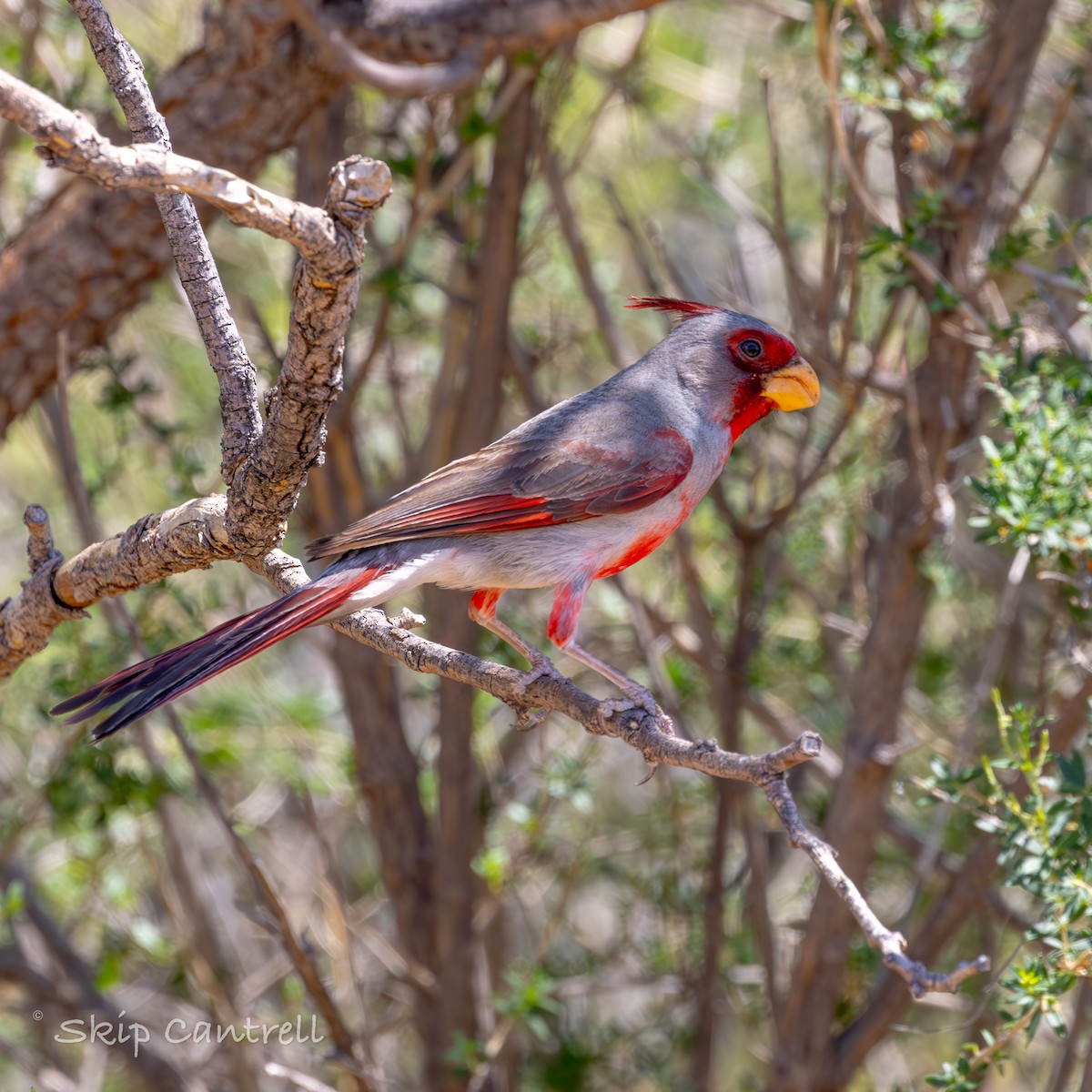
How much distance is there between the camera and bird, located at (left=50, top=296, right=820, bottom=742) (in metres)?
2.88

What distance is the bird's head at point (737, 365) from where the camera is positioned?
344cm

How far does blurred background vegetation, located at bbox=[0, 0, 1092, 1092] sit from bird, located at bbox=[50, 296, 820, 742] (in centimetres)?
55

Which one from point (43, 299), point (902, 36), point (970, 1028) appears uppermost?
point (902, 36)

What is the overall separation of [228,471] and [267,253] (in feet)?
14.6

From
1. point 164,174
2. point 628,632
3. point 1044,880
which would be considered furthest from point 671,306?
point 628,632

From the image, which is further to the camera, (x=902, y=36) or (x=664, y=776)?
(x=664, y=776)

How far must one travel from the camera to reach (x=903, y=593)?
13.0 feet

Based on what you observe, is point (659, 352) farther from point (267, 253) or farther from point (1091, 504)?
point (267, 253)

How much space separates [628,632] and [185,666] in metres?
3.38

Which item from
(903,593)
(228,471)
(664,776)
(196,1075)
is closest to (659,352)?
(903,593)

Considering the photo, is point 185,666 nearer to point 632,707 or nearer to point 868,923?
point 632,707

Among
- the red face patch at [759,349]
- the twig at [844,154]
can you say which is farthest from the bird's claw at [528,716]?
the twig at [844,154]

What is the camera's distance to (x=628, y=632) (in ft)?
18.1

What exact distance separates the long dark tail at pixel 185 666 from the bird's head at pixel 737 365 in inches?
56.4
